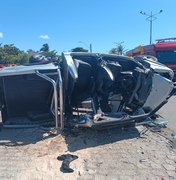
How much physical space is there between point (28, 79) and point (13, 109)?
2.80ft

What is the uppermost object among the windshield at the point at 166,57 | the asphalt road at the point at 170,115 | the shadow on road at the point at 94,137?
the windshield at the point at 166,57

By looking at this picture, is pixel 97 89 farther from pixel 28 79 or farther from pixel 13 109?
pixel 13 109

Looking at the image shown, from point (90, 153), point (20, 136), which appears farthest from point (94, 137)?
point (20, 136)

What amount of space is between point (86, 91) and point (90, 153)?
1867mm

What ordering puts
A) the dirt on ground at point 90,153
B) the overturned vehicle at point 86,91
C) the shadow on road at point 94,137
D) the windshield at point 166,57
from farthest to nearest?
the windshield at point 166,57, the overturned vehicle at point 86,91, the shadow on road at point 94,137, the dirt on ground at point 90,153

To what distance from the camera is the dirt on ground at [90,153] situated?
13.6 ft

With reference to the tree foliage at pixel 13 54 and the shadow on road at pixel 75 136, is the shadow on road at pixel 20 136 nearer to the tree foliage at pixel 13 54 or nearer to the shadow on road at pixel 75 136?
the shadow on road at pixel 75 136

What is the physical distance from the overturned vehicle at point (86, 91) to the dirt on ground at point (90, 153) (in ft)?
0.98

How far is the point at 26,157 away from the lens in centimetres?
475

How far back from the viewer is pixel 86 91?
6.52 metres

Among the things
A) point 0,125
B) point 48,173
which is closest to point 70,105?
point 0,125

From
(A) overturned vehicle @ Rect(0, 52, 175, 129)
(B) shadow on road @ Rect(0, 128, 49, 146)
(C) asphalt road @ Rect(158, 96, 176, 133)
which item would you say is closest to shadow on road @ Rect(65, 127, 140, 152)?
(A) overturned vehicle @ Rect(0, 52, 175, 129)

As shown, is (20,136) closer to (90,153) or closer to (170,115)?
(90,153)

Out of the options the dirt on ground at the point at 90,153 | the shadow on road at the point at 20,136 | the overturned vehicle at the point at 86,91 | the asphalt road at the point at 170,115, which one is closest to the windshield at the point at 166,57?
the asphalt road at the point at 170,115
